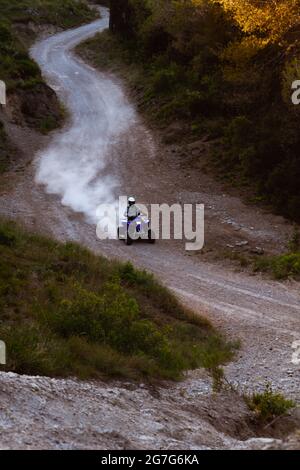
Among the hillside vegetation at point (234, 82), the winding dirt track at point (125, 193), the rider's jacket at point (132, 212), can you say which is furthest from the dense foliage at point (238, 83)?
the rider's jacket at point (132, 212)

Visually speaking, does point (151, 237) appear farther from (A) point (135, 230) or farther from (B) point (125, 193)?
(B) point (125, 193)

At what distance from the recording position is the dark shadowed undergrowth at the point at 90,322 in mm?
8672

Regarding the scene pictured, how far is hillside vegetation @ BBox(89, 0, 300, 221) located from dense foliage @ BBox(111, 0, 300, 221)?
0.05 meters

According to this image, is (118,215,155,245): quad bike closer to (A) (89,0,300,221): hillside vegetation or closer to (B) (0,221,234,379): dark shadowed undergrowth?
(B) (0,221,234,379): dark shadowed undergrowth

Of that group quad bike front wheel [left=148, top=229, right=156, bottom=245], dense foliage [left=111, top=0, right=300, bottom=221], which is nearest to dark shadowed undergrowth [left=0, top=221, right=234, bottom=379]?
quad bike front wheel [left=148, top=229, right=156, bottom=245]

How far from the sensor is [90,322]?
33.1ft

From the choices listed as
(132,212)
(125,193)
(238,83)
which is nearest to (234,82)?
(238,83)

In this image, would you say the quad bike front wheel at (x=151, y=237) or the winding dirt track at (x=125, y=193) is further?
the quad bike front wheel at (x=151, y=237)

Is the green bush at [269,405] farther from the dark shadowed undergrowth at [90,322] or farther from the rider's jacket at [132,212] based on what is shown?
the rider's jacket at [132,212]

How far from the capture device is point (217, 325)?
43.8 ft

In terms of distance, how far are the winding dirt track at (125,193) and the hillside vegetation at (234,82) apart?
8.72 feet

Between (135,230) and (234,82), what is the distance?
38.2 ft

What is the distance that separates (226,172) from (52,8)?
46544mm
